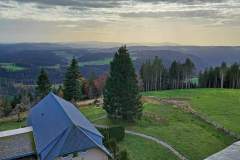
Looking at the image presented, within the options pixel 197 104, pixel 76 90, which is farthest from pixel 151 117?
pixel 76 90

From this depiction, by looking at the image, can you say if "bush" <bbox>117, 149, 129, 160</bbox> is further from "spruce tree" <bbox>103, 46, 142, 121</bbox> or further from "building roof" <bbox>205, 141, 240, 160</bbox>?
"spruce tree" <bbox>103, 46, 142, 121</bbox>

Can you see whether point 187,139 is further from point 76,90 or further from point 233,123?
point 76,90

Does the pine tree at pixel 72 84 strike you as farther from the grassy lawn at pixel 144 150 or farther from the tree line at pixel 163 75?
the tree line at pixel 163 75

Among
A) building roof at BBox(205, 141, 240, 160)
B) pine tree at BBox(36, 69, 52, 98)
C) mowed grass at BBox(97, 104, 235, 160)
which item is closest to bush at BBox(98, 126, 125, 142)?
mowed grass at BBox(97, 104, 235, 160)

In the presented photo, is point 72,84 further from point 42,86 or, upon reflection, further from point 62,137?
point 62,137

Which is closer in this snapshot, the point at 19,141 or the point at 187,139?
the point at 19,141

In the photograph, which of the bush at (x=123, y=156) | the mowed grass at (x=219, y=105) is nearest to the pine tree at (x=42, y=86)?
the mowed grass at (x=219, y=105)

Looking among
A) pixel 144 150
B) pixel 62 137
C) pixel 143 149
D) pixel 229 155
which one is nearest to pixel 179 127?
pixel 143 149
